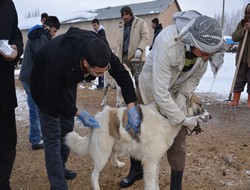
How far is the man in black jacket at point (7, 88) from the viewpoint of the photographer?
240cm

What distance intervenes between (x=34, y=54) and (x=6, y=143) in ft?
→ 5.85

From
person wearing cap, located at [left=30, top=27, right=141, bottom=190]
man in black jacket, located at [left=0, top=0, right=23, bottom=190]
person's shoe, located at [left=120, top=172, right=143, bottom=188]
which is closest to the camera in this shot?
person wearing cap, located at [left=30, top=27, right=141, bottom=190]

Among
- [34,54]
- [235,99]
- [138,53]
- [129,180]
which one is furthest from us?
[138,53]

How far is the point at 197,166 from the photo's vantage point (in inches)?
154

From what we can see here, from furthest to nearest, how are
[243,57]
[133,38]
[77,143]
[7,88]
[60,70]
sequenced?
[133,38] < [243,57] < [77,143] < [7,88] < [60,70]

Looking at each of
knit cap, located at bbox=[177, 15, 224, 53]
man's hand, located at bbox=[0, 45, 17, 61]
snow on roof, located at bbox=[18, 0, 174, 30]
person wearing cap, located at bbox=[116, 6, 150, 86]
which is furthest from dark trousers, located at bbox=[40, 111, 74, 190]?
snow on roof, located at bbox=[18, 0, 174, 30]

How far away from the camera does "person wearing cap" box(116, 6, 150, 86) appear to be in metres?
6.64

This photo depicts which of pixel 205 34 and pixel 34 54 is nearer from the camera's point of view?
pixel 205 34

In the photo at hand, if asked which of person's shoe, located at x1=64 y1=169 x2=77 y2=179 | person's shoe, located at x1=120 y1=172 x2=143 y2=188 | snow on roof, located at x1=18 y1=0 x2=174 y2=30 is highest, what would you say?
person's shoe, located at x1=120 y1=172 x2=143 y2=188

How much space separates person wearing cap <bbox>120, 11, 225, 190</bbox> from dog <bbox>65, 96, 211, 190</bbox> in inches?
4.5

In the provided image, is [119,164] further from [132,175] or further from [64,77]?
[64,77]

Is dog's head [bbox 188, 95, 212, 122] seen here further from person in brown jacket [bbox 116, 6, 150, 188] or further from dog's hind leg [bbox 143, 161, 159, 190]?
person in brown jacket [bbox 116, 6, 150, 188]

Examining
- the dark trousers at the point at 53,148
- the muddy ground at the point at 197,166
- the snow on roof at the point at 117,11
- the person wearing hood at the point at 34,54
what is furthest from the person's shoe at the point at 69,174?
the snow on roof at the point at 117,11

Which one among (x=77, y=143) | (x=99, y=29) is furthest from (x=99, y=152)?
(x=99, y=29)
